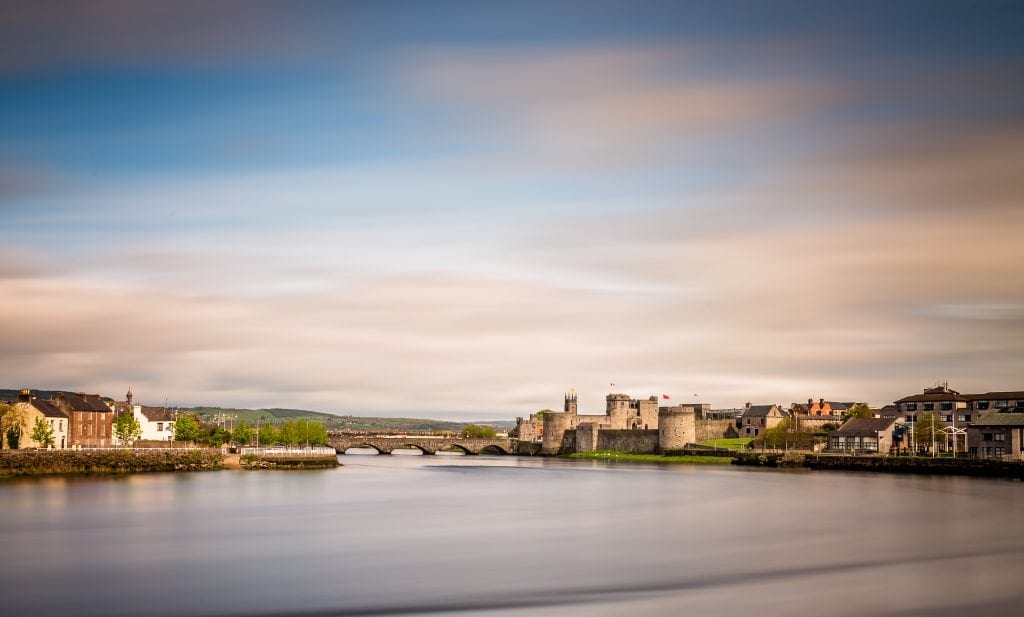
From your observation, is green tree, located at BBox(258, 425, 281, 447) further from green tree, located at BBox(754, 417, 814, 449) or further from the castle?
green tree, located at BBox(754, 417, 814, 449)

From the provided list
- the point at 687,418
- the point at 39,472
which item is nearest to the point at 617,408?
the point at 687,418

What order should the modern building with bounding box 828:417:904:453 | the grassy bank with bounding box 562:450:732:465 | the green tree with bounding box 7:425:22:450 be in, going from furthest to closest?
the grassy bank with bounding box 562:450:732:465 < the modern building with bounding box 828:417:904:453 < the green tree with bounding box 7:425:22:450

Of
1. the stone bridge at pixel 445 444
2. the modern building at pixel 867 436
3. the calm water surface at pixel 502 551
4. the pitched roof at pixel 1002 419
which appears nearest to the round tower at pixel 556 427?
the stone bridge at pixel 445 444

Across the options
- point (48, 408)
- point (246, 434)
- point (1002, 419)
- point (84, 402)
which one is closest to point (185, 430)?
point (246, 434)

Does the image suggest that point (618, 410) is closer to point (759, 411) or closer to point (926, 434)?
point (759, 411)

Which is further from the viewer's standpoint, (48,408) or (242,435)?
(242,435)

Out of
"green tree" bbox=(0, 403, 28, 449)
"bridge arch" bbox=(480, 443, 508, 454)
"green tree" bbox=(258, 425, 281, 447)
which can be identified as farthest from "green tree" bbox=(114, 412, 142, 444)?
"bridge arch" bbox=(480, 443, 508, 454)

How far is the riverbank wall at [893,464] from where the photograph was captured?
5922cm

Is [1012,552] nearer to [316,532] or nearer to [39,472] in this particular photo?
[316,532]

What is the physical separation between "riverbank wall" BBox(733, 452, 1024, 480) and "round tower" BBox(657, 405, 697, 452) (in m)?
11.3

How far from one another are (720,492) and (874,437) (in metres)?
34.7

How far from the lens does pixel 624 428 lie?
4077 inches

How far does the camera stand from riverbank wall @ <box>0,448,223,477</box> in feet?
172

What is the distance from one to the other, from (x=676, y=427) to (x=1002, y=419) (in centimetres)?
3165
